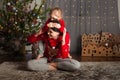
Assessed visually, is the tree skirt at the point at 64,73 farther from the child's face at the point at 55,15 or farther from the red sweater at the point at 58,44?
the child's face at the point at 55,15

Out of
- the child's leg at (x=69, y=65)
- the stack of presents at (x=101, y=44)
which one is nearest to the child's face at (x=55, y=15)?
the child's leg at (x=69, y=65)

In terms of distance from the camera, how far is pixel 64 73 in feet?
8.79

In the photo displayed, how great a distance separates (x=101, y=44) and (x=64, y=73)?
1907mm

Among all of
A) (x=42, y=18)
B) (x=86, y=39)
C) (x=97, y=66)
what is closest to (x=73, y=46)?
(x=86, y=39)

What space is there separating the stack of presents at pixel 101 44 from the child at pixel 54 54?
1504 millimetres

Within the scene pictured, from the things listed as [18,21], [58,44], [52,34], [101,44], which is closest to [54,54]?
[58,44]

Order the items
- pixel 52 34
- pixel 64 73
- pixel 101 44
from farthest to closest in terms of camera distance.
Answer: pixel 101 44, pixel 52 34, pixel 64 73

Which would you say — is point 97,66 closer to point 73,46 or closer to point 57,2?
point 73,46

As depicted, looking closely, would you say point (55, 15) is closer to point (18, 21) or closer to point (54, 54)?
point (54, 54)

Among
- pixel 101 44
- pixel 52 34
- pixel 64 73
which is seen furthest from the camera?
pixel 101 44

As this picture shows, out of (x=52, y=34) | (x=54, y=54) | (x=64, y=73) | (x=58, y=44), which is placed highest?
(x=52, y=34)

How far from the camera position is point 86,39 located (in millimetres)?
4535

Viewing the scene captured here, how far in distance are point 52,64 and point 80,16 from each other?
196cm

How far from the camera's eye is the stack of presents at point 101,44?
170 inches
